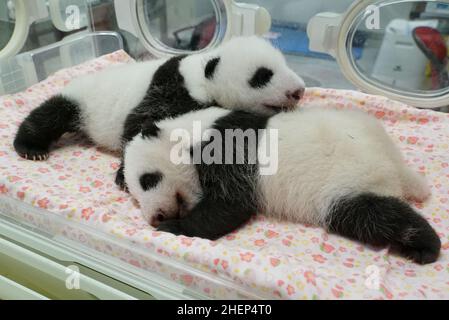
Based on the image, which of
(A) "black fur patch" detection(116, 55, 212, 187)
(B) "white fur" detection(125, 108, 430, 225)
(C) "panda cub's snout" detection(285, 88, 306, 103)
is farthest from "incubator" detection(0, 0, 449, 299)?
(C) "panda cub's snout" detection(285, 88, 306, 103)

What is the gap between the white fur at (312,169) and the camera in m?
1.36

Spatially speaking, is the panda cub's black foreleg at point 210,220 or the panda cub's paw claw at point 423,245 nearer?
the panda cub's paw claw at point 423,245

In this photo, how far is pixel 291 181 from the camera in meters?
1.40

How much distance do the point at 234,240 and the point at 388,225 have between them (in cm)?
50

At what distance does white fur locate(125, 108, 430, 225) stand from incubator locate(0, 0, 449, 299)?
111mm

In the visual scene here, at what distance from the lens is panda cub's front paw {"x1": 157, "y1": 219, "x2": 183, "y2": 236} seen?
1.34 metres

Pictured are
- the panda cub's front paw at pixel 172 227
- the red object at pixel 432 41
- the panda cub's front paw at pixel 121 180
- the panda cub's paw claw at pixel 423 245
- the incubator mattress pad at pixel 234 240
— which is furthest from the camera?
the red object at pixel 432 41

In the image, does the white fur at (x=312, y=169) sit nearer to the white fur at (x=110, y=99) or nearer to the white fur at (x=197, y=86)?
the white fur at (x=197, y=86)

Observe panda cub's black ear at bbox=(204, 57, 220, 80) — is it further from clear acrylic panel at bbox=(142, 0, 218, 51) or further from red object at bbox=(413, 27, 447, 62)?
red object at bbox=(413, 27, 447, 62)

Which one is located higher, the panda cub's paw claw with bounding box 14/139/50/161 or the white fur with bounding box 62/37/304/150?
the white fur with bounding box 62/37/304/150

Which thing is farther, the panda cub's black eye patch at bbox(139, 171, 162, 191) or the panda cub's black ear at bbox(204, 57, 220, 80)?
the panda cub's black ear at bbox(204, 57, 220, 80)

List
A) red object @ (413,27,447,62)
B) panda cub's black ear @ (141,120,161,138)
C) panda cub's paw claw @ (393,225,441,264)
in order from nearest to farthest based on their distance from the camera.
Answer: panda cub's paw claw @ (393,225,441,264)
panda cub's black ear @ (141,120,161,138)
red object @ (413,27,447,62)

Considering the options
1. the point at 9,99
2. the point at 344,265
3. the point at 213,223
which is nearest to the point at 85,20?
the point at 9,99

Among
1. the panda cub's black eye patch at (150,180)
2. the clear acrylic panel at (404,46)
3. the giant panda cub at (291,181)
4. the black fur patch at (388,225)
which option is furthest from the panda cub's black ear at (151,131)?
the clear acrylic panel at (404,46)
